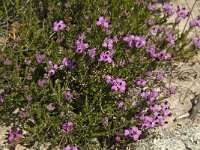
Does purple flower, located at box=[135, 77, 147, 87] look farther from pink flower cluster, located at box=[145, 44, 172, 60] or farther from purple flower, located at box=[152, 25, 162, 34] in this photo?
purple flower, located at box=[152, 25, 162, 34]

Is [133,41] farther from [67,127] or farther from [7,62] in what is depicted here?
[7,62]

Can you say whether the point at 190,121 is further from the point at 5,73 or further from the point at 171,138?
the point at 5,73

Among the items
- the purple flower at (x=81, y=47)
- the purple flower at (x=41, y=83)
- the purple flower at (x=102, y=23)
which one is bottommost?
the purple flower at (x=41, y=83)

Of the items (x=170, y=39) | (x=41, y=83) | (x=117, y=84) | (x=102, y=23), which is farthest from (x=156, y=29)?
(x=41, y=83)

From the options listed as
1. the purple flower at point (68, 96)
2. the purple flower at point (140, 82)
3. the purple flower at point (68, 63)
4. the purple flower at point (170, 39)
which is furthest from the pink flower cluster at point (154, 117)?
the purple flower at point (170, 39)

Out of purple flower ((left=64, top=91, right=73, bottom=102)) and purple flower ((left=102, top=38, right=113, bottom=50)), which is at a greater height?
purple flower ((left=102, top=38, right=113, bottom=50))

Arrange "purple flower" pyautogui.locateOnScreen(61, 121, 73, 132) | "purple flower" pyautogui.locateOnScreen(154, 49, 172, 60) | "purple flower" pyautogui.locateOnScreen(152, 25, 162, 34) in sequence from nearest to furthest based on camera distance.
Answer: "purple flower" pyautogui.locateOnScreen(61, 121, 73, 132)
"purple flower" pyautogui.locateOnScreen(154, 49, 172, 60)
"purple flower" pyautogui.locateOnScreen(152, 25, 162, 34)

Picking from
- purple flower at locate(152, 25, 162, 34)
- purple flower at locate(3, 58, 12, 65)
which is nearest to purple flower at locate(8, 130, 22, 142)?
purple flower at locate(3, 58, 12, 65)

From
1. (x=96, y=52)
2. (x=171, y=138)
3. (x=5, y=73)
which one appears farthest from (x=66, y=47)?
(x=171, y=138)

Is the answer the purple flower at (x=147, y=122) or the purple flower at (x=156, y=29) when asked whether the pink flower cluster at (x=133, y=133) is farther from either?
the purple flower at (x=156, y=29)

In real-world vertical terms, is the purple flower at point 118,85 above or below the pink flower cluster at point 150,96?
above

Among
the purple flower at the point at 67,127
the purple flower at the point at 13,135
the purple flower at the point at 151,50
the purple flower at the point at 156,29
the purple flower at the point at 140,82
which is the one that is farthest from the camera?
the purple flower at the point at 156,29
